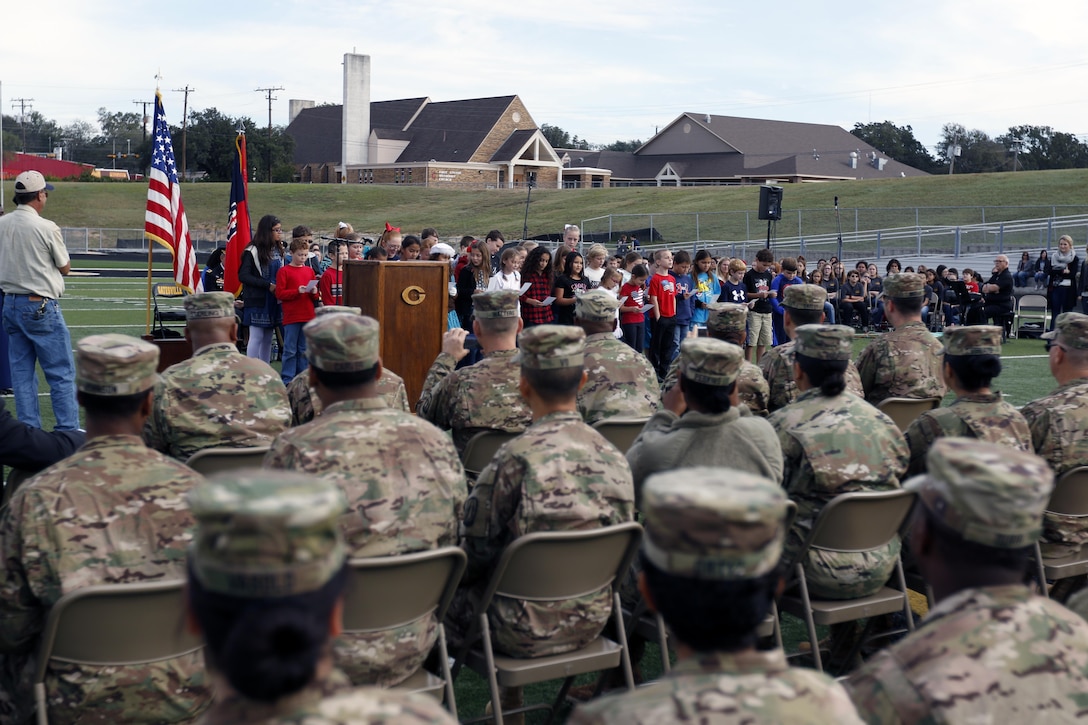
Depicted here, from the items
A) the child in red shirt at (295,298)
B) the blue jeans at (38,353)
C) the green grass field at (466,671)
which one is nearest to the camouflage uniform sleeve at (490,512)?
the green grass field at (466,671)

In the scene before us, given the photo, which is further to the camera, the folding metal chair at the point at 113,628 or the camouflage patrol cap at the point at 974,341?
the camouflage patrol cap at the point at 974,341

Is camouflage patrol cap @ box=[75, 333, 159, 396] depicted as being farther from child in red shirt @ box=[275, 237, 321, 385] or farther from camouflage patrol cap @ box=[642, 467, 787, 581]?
child in red shirt @ box=[275, 237, 321, 385]

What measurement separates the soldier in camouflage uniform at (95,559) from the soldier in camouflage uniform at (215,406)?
1.70 metres

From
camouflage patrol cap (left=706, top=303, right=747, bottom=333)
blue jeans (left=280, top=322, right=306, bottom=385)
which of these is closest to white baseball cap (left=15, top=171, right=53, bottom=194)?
blue jeans (left=280, top=322, right=306, bottom=385)

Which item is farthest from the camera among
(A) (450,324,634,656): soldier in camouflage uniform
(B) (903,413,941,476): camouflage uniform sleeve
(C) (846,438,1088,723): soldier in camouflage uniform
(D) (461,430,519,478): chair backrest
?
(D) (461,430,519,478): chair backrest

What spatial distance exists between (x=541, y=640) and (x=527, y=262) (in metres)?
8.94

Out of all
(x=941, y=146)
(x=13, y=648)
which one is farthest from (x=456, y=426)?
(x=941, y=146)

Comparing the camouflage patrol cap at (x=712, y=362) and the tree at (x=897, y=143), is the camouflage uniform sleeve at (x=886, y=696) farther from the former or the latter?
the tree at (x=897, y=143)

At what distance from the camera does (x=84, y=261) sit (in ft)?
133

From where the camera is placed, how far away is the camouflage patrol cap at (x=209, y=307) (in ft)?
17.5

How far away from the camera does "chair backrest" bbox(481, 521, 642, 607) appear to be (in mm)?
3287

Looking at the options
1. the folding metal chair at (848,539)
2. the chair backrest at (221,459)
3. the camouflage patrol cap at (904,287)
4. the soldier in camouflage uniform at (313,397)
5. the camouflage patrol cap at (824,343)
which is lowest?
the folding metal chair at (848,539)

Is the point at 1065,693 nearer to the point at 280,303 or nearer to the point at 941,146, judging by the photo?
A: the point at 280,303

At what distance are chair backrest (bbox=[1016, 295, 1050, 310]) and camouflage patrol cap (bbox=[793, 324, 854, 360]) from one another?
1873 cm
